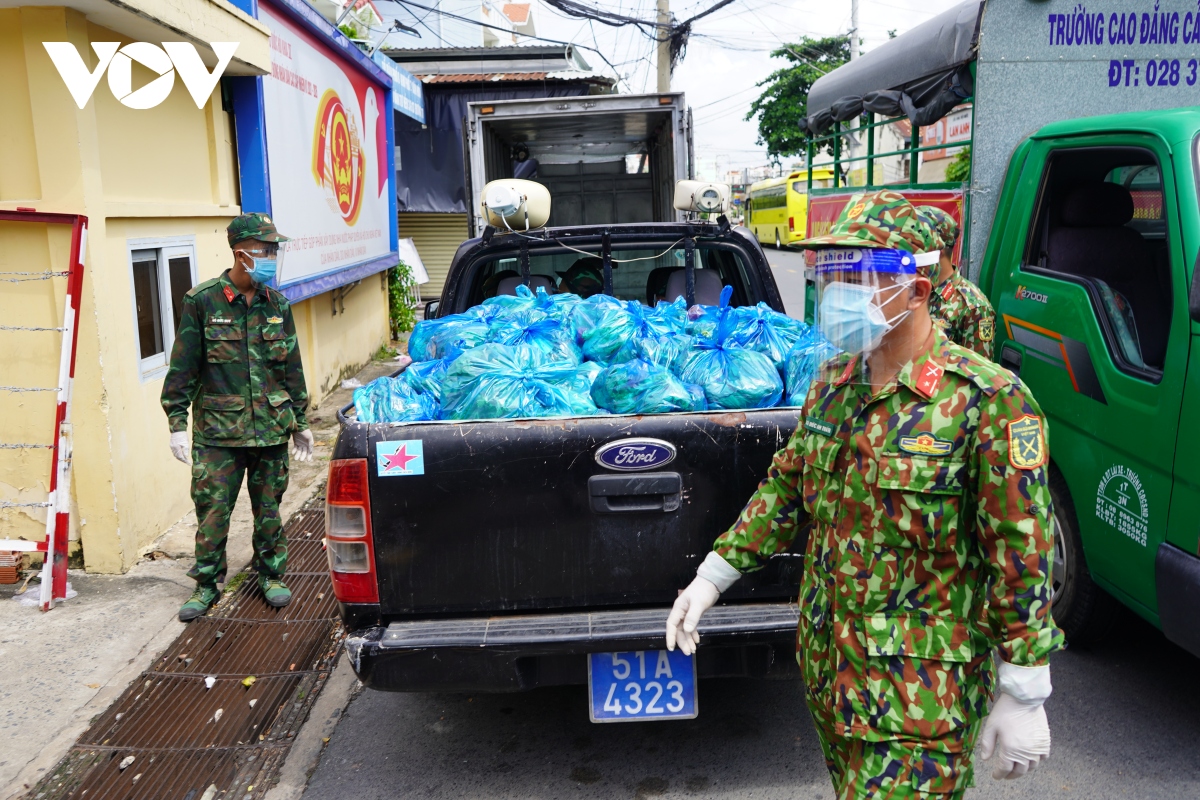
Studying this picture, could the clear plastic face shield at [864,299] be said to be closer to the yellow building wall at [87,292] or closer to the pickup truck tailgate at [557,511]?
the pickup truck tailgate at [557,511]

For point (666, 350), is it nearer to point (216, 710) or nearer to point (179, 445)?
point (216, 710)

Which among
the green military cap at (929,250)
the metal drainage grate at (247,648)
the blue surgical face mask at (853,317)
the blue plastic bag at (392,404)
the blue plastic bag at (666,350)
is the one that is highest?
the green military cap at (929,250)

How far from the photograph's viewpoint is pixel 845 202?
754 centimetres

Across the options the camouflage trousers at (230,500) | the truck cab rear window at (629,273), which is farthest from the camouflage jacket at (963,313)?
the camouflage trousers at (230,500)

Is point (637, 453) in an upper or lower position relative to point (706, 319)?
lower

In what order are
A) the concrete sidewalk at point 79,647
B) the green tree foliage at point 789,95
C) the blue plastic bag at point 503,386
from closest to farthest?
the blue plastic bag at point 503,386 < the concrete sidewalk at point 79,647 < the green tree foliage at point 789,95

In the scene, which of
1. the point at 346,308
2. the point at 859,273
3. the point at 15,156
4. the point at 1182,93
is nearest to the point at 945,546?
the point at 859,273

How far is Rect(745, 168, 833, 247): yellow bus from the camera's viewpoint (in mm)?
35281

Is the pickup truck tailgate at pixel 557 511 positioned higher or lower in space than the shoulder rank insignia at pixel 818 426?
lower

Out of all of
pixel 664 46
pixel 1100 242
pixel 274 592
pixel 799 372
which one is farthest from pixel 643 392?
pixel 664 46

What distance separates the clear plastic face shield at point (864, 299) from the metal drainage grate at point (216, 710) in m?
2.60

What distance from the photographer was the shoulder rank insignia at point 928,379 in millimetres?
1979

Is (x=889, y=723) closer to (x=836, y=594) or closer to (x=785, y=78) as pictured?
(x=836, y=594)
